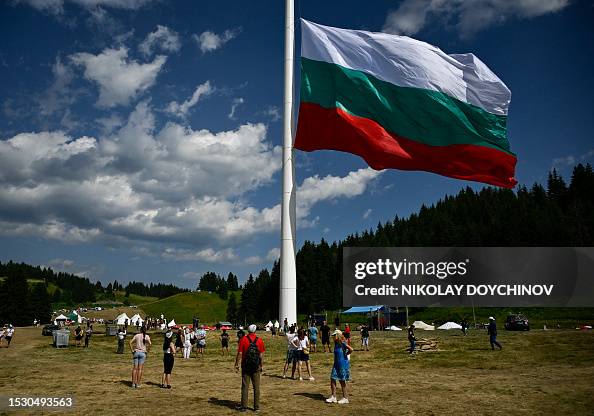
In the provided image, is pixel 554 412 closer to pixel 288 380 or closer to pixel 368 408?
pixel 368 408

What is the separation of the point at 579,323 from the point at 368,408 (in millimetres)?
64342

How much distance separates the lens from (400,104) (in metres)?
23.8

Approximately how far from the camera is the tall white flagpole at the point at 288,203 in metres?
25.6

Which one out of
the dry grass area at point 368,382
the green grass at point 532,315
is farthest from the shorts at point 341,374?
the green grass at point 532,315

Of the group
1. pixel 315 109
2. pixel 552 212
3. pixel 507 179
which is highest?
pixel 552 212

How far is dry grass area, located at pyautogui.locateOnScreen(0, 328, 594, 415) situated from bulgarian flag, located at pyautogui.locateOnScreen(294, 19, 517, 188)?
9.28 m

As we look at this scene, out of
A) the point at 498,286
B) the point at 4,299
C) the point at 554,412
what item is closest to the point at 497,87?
the point at 554,412

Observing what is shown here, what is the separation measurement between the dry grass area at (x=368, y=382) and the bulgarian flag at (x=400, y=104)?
30.4 feet

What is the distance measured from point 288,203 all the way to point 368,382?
35.7 feet

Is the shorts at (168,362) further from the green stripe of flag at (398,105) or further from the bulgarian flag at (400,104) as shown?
the green stripe of flag at (398,105)

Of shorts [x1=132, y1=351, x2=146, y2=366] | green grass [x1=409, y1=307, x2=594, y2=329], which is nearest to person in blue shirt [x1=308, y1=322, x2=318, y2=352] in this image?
shorts [x1=132, y1=351, x2=146, y2=366]

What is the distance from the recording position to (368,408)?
44.8 ft

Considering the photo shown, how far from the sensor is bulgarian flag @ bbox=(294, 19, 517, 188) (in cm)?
2291

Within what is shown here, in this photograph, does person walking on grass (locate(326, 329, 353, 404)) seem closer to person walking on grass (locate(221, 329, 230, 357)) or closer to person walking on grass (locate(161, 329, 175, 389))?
person walking on grass (locate(161, 329, 175, 389))
